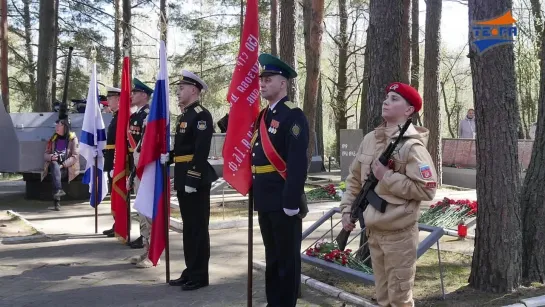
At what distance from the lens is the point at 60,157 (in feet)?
38.9

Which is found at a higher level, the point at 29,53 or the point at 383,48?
the point at 29,53

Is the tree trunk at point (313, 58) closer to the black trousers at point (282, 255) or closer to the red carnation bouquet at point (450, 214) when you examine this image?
the red carnation bouquet at point (450, 214)

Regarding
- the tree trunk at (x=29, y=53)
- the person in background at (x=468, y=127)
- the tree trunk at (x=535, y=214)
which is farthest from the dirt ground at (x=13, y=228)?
the tree trunk at (x=29, y=53)

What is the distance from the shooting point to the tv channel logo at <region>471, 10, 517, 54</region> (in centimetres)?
550

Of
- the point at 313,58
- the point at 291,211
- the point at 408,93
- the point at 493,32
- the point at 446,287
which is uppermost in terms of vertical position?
the point at 313,58

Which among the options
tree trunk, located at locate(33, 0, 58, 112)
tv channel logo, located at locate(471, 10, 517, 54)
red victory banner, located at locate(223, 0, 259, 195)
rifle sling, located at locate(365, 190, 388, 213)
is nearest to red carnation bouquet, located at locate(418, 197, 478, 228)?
tv channel logo, located at locate(471, 10, 517, 54)

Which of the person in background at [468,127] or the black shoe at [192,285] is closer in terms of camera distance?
the black shoe at [192,285]

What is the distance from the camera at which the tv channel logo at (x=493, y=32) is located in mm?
5500

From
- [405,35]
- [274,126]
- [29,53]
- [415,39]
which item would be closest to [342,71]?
[415,39]

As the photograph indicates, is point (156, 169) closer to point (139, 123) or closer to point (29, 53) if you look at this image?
point (139, 123)

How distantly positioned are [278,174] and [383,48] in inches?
95.6

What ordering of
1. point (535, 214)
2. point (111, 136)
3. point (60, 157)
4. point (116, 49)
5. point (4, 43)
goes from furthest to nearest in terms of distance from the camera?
point (116, 49) < point (4, 43) < point (60, 157) < point (111, 136) < point (535, 214)

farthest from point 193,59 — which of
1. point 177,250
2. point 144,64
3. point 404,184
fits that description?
point 404,184

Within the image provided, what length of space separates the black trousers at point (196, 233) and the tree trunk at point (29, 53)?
71.9 ft
